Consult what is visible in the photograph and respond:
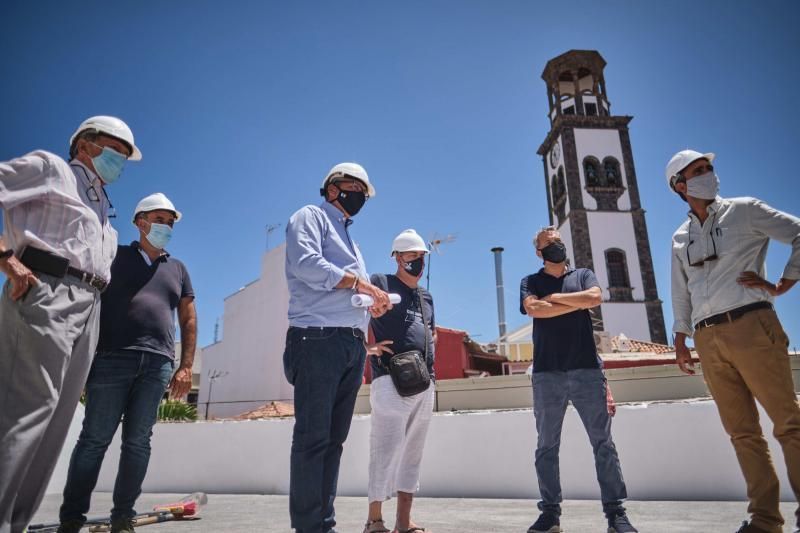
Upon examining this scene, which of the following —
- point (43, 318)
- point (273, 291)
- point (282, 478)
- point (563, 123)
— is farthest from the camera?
point (563, 123)

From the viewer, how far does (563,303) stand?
300cm

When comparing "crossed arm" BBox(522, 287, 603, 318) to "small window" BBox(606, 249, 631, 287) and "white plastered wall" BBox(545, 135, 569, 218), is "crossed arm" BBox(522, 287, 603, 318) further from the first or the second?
"white plastered wall" BBox(545, 135, 569, 218)

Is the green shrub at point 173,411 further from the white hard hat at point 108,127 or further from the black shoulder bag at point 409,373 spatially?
the white hard hat at point 108,127

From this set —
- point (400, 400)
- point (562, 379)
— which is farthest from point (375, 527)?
point (562, 379)

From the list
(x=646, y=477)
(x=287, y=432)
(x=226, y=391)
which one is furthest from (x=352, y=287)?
(x=226, y=391)

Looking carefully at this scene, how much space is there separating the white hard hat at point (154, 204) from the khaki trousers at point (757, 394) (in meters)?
3.19

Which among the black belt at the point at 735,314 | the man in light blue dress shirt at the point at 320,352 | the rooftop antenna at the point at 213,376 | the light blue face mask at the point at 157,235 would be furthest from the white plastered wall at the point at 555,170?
the man in light blue dress shirt at the point at 320,352

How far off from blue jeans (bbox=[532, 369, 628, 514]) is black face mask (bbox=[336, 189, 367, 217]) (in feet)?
4.92

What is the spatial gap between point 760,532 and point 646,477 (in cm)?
264

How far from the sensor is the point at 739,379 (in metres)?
2.50

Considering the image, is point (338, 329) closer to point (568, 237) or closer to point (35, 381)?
point (35, 381)

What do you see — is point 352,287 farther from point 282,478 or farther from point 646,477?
point 282,478

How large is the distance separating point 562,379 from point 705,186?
4.35 ft

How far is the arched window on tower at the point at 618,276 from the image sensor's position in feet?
87.4
